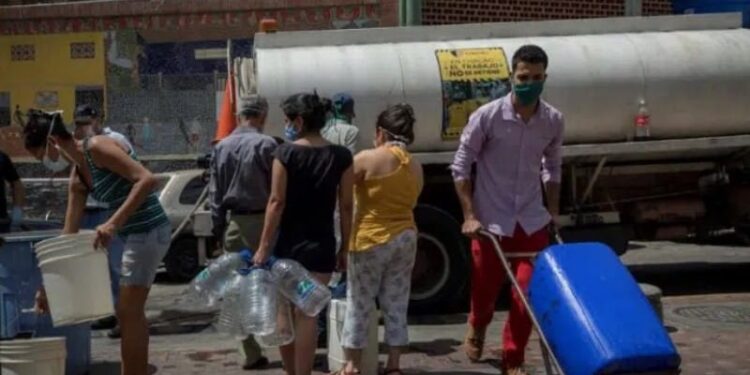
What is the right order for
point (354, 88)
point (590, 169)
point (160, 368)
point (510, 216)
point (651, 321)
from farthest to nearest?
point (590, 169)
point (354, 88)
point (160, 368)
point (510, 216)
point (651, 321)

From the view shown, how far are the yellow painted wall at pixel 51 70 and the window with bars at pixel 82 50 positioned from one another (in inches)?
2.2

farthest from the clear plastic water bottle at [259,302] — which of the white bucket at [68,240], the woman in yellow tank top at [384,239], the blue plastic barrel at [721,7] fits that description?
the blue plastic barrel at [721,7]

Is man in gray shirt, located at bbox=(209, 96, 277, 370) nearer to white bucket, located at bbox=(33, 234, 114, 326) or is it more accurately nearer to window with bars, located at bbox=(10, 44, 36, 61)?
white bucket, located at bbox=(33, 234, 114, 326)

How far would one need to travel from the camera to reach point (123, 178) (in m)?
6.14

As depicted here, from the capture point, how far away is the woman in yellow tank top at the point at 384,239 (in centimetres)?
666

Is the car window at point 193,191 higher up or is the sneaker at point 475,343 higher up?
the car window at point 193,191

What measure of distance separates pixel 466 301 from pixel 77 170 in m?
4.25

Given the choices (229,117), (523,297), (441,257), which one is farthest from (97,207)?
(523,297)

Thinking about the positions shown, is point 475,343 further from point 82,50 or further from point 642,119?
point 82,50

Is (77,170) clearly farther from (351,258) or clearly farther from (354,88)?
(354,88)

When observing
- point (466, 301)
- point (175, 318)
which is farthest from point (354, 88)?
point (175, 318)

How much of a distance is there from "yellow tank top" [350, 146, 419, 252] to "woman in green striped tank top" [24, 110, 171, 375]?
111cm

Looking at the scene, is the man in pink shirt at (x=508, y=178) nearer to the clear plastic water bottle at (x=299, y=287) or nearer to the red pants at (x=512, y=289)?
the red pants at (x=512, y=289)

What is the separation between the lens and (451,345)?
27.2 feet
